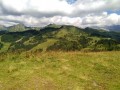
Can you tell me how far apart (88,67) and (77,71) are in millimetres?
1820

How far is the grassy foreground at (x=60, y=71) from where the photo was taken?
19.2 m

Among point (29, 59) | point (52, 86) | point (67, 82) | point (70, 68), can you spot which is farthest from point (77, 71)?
point (29, 59)

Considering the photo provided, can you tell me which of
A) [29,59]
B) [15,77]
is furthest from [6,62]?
[15,77]

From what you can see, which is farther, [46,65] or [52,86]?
[46,65]

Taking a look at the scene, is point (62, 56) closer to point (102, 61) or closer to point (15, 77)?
point (102, 61)

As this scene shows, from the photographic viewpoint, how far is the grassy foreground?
19250mm

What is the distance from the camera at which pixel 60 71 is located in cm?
2238

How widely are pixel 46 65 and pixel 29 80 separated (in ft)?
14.0

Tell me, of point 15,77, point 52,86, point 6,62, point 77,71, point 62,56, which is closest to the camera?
point 52,86

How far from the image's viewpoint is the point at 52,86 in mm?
19000

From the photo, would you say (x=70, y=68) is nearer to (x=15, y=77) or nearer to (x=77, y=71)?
(x=77, y=71)

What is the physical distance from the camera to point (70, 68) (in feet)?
76.2

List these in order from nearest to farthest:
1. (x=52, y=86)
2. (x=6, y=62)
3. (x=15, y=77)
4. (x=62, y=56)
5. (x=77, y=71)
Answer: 1. (x=52, y=86)
2. (x=15, y=77)
3. (x=77, y=71)
4. (x=6, y=62)
5. (x=62, y=56)

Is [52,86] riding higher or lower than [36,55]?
lower
